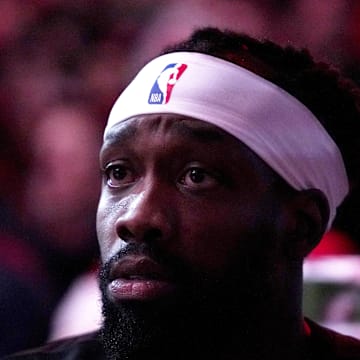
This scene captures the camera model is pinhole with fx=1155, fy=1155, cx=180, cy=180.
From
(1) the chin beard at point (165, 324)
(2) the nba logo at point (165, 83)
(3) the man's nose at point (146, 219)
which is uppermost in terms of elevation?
(2) the nba logo at point (165, 83)

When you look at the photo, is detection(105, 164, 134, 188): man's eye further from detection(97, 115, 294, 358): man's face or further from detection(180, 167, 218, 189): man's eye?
detection(180, 167, 218, 189): man's eye

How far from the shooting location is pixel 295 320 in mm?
2719

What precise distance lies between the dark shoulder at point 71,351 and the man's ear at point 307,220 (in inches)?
21.6

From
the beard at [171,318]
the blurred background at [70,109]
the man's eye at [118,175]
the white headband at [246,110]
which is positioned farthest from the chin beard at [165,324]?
the blurred background at [70,109]

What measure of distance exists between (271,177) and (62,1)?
2.84 metres

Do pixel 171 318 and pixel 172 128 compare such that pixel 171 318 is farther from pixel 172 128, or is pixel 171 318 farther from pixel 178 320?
pixel 172 128

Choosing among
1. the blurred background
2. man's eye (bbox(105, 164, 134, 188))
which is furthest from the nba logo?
the blurred background

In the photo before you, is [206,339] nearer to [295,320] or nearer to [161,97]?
[295,320]

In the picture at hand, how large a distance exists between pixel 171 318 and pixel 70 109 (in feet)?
7.99

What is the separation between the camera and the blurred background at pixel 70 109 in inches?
153

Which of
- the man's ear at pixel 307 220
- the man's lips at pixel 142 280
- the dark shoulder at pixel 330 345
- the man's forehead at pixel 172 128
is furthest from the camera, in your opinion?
the dark shoulder at pixel 330 345

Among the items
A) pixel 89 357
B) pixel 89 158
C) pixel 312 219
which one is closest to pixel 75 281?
pixel 89 158

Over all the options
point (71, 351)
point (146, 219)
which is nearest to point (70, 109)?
point (71, 351)

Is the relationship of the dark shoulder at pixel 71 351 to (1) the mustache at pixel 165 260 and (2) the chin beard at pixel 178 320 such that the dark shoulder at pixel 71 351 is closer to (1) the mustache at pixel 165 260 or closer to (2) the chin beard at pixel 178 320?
(2) the chin beard at pixel 178 320
